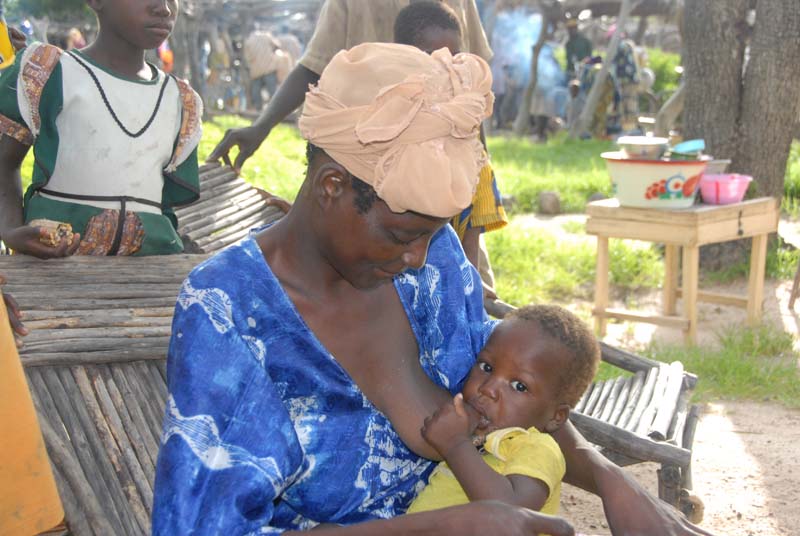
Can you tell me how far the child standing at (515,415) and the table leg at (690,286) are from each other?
10.7 ft

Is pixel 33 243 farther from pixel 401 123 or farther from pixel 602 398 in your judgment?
pixel 602 398

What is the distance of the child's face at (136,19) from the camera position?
Answer: 280 centimetres

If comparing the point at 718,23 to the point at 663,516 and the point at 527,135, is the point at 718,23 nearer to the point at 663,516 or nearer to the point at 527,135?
the point at 663,516

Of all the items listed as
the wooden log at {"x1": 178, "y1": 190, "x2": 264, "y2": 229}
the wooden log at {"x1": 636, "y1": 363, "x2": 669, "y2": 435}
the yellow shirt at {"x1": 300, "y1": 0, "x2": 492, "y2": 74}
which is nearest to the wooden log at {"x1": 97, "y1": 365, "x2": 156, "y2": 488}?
the wooden log at {"x1": 178, "y1": 190, "x2": 264, "y2": 229}

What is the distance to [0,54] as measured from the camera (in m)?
2.55

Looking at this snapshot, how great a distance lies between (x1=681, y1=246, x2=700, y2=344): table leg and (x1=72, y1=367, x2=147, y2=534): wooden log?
3.69m

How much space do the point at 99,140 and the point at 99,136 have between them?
0.01 metres

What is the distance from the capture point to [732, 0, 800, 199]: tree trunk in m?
6.50

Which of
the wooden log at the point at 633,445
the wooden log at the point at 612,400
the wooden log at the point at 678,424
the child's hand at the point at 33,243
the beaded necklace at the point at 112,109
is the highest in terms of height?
the beaded necklace at the point at 112,109

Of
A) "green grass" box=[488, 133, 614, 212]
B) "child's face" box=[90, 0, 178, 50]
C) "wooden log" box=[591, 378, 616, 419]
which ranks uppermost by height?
"child's face" box=[90, 0, 178, 50]

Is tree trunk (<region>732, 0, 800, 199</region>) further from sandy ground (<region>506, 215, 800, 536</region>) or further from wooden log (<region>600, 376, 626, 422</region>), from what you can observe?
wooden log (<region>600, 376, 626, 422</region>)

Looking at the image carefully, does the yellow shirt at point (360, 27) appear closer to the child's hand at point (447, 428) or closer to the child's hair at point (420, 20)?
the child's hair at point (420, 20)

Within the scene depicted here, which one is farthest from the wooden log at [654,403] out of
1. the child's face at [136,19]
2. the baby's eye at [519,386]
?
the child's face at [136,19]

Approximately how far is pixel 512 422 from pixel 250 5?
58.8ft
